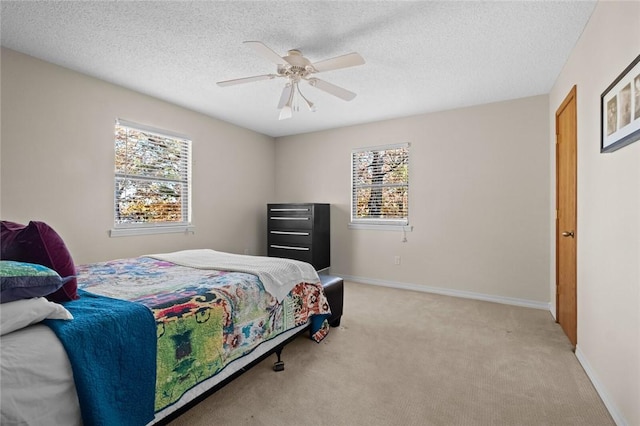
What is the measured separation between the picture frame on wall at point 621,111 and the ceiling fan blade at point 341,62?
56.6 inches

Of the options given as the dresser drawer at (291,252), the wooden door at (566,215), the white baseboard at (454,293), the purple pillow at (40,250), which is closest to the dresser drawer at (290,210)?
the dresser drawer at (291,252)

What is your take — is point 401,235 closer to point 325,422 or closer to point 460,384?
point 460,384

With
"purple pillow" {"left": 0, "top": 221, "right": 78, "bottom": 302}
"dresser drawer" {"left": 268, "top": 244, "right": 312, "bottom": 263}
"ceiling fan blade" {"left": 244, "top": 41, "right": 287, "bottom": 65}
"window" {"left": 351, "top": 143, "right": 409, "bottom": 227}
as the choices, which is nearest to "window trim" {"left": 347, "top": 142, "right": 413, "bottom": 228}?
"window" {"left": 351, "top": 143, "right": 409, "bottom": 227}

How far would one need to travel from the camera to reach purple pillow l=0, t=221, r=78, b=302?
1460 millimetres

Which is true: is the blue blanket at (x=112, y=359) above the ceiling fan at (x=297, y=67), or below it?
below

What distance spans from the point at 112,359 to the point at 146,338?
15 centimetres

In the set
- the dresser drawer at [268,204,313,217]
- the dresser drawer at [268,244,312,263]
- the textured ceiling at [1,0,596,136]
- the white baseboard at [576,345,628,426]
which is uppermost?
the textured ceiling at [1,0,596,136]

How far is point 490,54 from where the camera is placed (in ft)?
8.58

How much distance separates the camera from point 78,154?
3.00 metres

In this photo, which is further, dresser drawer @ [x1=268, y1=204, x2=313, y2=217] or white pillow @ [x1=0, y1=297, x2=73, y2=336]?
dresser drawer @ [x1=268, y1=204, x2=313, y2=217]

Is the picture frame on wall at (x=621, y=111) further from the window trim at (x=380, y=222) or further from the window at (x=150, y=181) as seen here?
the window at (x=150, y=181)

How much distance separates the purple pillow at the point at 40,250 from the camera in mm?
1460

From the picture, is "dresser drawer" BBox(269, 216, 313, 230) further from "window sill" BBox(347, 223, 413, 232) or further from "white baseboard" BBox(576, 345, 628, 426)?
"white baseboard" BBox(576, 345, 628, 426)

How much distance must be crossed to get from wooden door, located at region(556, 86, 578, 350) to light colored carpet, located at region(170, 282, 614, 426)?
0.76 ft
